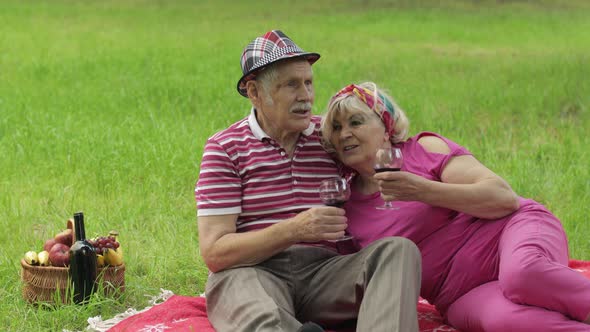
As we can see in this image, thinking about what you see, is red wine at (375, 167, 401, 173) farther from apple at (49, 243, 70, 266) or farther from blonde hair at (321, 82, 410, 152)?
apple at (49, 243, 70, 266)

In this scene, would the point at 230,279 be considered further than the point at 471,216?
No

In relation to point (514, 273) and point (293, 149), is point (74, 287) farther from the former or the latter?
point (514, 273)

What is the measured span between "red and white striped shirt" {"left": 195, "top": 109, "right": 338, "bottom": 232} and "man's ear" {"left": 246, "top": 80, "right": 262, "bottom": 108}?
9cm

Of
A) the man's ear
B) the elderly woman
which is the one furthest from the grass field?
the elderly woman

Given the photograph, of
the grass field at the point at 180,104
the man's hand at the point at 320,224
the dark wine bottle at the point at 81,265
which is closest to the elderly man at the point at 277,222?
the man's hand at the point at 320,224

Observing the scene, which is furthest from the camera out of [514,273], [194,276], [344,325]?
[194,276]

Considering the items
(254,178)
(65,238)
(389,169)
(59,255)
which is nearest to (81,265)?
(59,255)

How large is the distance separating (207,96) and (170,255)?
5508 millimetres

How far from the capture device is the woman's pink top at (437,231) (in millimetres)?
4613

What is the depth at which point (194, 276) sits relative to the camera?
6172 millimetres

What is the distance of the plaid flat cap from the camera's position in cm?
459

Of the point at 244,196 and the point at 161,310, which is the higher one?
the point at 244,196

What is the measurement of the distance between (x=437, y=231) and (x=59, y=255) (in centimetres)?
217

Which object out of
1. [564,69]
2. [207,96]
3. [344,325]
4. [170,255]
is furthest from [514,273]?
[564,69]
